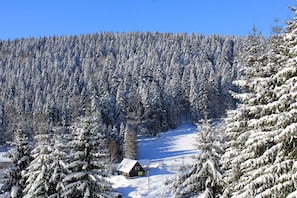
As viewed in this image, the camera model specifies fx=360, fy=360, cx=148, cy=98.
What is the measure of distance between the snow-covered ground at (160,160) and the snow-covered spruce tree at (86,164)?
16.3 m

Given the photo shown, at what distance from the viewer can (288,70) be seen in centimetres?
1155

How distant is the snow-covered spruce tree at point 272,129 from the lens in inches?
452

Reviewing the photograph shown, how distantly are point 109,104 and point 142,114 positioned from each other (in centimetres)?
1040

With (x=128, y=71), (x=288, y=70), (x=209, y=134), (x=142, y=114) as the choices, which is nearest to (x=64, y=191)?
(x=209, y=134)

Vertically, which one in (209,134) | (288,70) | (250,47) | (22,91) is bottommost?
(209,134)

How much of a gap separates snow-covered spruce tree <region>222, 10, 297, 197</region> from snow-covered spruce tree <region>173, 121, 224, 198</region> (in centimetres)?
491

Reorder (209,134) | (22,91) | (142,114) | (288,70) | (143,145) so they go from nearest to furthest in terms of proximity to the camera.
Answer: (288,70) → (209,134) → (143,145) → (142,114) → (22,91)

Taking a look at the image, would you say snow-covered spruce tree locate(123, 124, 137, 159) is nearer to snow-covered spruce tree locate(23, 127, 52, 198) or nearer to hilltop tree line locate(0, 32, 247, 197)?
hilltop tree line locate(0, 32, 247, 197)

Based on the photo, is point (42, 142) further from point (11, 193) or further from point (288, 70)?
point (288, 70)

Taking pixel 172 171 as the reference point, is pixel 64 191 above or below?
above

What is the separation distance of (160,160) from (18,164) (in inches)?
2174

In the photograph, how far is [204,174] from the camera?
19766 mm

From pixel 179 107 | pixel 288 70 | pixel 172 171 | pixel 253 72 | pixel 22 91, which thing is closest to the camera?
pixel 288 70

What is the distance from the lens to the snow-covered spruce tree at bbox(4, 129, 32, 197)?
2195 cm
